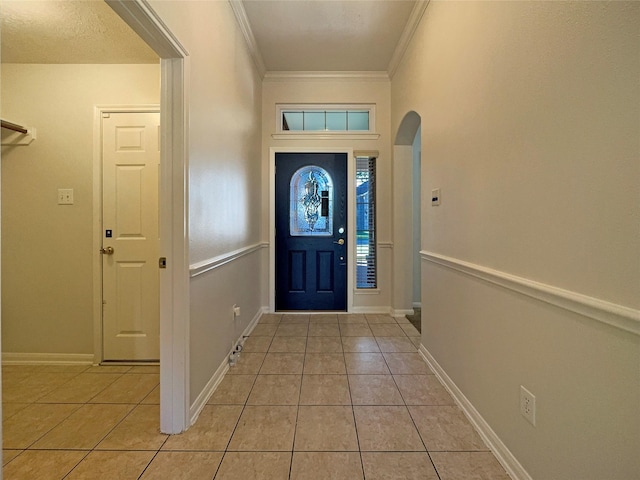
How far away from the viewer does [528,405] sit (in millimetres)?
1210

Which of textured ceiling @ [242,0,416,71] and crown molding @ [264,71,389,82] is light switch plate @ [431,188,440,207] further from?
crown molding @ [264,71,389,82]

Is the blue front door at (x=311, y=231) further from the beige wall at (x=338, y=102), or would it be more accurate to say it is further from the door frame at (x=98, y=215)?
the door frame at (x=98, y=215)

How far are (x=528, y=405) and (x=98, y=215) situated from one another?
2888 mm

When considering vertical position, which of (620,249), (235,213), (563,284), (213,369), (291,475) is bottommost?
(291,475)

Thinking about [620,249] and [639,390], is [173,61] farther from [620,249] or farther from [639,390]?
[639,390]

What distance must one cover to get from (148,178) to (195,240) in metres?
1.02

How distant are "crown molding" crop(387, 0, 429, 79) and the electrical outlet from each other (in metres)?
2.63

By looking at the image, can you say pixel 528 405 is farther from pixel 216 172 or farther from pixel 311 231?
pixel 311 231

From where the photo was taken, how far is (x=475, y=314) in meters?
1.63

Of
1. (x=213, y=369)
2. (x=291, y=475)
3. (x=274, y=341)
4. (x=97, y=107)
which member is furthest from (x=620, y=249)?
(x=97, y=107)

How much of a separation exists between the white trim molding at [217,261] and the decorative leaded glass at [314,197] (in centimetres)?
87

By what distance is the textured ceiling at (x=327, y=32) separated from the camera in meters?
2.52

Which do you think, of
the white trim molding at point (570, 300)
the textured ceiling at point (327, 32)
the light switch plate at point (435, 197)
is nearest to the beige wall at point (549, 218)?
the white trim molding at point (570, 300)

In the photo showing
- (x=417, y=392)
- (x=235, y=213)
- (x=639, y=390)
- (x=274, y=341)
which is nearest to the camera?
(x=639, y=390)
